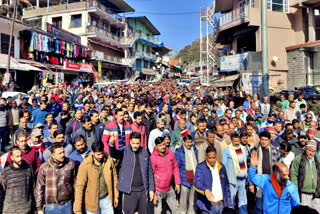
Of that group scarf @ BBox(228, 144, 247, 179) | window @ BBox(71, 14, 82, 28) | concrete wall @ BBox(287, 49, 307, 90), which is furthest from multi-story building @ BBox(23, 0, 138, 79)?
scarf @ BBox(228, 144, 247, 179)

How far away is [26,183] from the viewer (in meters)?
3.26

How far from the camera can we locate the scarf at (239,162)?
4.19m

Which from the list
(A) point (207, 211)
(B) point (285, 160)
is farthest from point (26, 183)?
(B) point (285, 160)

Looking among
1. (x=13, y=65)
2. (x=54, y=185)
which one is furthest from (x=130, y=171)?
(x=13, y=65)

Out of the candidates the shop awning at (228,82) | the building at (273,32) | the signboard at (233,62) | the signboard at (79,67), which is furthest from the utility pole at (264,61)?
the signboard at (79,67)

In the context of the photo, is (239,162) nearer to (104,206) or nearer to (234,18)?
(104,206)

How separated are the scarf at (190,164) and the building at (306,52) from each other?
1510 cm

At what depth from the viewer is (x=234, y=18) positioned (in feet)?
59.2

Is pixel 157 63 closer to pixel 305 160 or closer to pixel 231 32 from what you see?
pixel 231 32

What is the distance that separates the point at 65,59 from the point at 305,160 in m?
22.7

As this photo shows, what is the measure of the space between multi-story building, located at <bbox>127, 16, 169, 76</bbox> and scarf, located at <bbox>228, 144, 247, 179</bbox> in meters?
34.9

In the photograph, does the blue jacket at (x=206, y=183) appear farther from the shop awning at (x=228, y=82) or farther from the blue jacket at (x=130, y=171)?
the shop awning at (x=228, y=82)

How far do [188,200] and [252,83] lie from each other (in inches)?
387

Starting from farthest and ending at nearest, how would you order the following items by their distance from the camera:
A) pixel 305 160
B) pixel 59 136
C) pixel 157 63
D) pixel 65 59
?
pixel 157 63 → pixel 65 59 → pixel 59 136 → pixel 305 160
